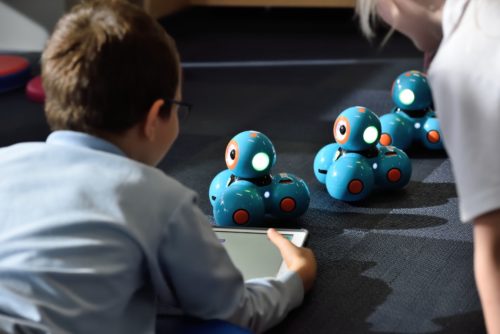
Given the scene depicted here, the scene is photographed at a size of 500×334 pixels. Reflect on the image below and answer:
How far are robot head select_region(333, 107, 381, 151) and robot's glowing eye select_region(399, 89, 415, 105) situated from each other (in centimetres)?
30

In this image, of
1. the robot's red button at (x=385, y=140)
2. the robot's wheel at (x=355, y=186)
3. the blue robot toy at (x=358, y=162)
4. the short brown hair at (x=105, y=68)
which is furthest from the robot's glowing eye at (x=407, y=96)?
the short brown hair at (x=105, y=68)

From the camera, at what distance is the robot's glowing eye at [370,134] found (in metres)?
1.69

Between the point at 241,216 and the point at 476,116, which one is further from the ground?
the point at 476,116

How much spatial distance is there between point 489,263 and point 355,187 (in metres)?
0.71

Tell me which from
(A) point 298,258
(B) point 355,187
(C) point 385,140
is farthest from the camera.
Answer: (C) point 385,140

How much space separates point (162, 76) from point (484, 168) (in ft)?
1.32

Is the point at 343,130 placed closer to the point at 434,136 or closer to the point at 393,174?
the point at 393,174

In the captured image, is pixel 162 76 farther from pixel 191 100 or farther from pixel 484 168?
pixel 191 100

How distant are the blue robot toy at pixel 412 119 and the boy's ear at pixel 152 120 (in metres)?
1.02

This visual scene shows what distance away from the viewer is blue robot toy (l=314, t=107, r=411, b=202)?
1.66m

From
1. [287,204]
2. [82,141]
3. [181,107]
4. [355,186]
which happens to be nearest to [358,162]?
[355,186]

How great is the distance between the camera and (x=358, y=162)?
5.48ft

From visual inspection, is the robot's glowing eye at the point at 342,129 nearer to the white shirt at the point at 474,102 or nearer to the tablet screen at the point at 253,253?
the tablet screen at the point at 253,253

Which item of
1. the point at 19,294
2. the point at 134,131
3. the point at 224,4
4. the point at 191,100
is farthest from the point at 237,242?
the point at 224,4
